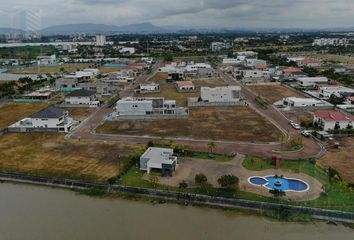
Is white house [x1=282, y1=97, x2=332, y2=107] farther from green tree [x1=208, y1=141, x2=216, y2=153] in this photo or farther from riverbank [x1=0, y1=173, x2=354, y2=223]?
riverbank [x1=0, y1=173, x2=354, y2=223]

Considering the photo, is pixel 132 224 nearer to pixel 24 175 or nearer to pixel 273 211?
pixel 273 211

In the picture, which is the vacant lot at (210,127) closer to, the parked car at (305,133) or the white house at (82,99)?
the parked car at (305,133)

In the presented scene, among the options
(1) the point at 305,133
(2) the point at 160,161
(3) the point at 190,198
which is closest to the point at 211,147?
(2) the point at 160,161

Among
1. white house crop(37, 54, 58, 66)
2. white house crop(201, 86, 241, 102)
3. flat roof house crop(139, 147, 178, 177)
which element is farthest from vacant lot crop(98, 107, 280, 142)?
white house crop(37, 54, 58, 66)

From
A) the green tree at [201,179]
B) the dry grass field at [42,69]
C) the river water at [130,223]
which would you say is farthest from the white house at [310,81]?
the dry grass field at [42,69]

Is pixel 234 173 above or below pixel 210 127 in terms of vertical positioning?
below

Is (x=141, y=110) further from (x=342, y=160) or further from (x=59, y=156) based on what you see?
(x=342, y=160)
